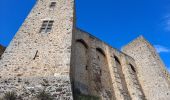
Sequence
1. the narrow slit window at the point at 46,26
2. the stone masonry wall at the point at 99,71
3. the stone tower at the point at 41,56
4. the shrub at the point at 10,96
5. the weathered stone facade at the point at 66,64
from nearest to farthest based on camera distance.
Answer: the shrub at the point at 10,96 < the stone tower at the point at 41,56 < the weathered stone facade at the point at 66,64 < the narrow slit window at the point at 46,26 < the stone masonry wall at the point at 99,71

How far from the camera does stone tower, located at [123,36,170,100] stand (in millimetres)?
16950

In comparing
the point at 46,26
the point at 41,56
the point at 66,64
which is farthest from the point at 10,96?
the point at 46,26

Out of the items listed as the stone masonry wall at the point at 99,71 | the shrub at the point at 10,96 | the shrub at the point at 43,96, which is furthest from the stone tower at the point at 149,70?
the shrub at the point at 10,96

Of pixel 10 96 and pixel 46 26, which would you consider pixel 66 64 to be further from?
pixel 46 26

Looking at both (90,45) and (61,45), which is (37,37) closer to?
(61,45)

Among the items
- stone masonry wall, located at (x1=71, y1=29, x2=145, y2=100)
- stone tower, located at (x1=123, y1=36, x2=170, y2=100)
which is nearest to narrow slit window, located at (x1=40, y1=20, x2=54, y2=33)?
stone masonry wall, located at (x1=71, y1=29, x2=145, y2=100)

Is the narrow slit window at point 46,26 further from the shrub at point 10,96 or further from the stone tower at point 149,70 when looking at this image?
the stone tower at point 149,70

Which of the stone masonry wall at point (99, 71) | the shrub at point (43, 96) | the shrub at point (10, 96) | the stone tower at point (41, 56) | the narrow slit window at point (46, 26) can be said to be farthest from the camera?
the stone masonry wall at point (99, 71)

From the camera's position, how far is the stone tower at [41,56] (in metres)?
7.83

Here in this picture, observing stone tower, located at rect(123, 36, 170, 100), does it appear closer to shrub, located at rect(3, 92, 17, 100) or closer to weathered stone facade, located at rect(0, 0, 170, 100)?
weathered stone facade, located at rect(0, 0, 170, 100)

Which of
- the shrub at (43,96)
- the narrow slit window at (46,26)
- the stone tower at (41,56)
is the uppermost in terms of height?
the narrow slit window at (46,26)

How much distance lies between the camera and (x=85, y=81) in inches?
500

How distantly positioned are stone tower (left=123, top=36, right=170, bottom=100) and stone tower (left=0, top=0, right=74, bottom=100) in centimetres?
1092

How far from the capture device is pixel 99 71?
14508mm
